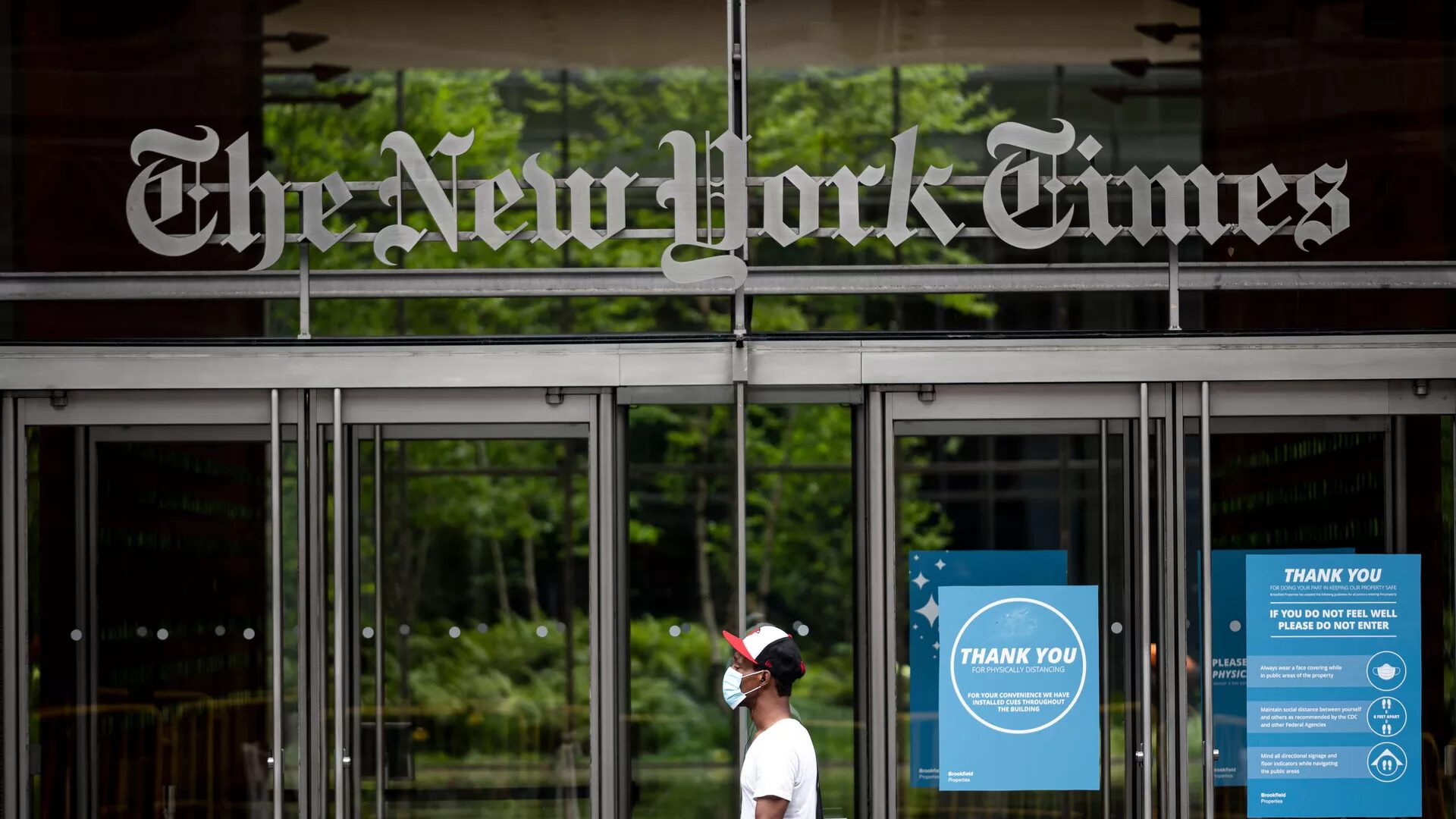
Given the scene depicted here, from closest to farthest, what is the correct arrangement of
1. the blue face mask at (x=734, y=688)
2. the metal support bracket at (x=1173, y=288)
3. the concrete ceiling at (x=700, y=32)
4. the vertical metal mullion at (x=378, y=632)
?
the blue face mask at (x=734, y=688) < the vertical metal mullion at (x=378, y=632) < the metal support bracket at (x=1173, y=288) < the concrete ceiling at (x=700, y=32)

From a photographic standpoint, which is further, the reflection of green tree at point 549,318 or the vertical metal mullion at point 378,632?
the reflection of green tree at point 549,318

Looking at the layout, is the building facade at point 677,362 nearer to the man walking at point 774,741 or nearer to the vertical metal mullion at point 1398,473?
the vertical metal mullion at point 1398,473

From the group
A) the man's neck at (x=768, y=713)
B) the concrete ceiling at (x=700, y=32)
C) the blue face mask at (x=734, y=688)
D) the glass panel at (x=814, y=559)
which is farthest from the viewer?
the glass panel at (x=814, y=559)

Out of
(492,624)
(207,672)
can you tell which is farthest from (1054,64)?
(207,672)

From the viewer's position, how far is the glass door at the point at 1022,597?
8.98 meters

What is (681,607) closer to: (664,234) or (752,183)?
(664,234)

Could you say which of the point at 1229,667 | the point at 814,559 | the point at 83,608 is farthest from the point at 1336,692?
the point at 83,608

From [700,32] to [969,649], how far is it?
405 cm

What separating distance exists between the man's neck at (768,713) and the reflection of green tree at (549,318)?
3022 millimetres

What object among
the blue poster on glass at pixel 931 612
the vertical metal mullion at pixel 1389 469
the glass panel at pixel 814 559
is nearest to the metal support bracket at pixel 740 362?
the glass panel at pixel 814 559

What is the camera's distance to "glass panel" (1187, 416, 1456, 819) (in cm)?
903

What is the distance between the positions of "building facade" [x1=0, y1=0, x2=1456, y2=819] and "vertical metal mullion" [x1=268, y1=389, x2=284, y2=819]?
3cm

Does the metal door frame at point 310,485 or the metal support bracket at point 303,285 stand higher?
the metal support bracket at point 303,285

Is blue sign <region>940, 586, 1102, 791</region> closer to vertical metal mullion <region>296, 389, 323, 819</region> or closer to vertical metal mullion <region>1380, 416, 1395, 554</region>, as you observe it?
vertical metal mullion <region>1380, 416, 1395, 554</region>
